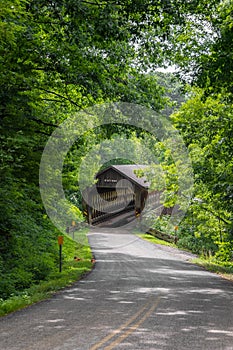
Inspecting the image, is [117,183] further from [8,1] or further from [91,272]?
[8,1]

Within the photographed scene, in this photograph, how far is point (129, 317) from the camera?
962 cm

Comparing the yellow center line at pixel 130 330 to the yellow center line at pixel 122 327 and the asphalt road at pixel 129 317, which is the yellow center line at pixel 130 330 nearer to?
the asphalt road at pixel 129 317

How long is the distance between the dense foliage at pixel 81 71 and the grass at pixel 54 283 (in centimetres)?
68

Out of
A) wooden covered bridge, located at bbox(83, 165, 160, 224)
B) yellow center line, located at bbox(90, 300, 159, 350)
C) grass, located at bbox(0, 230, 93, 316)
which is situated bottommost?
grass, located at bbox(0, 230, 93, 316)

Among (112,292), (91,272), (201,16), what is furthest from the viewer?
(91,272)

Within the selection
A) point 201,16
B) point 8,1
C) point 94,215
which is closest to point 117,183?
point 94,215

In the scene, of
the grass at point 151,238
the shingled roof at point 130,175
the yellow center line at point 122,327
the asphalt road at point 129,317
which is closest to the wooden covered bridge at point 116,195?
the shingled roof at point 130,175

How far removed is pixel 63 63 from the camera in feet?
46.1

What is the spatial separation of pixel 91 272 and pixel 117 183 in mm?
31354

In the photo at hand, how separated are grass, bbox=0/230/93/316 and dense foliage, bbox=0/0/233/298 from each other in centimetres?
68

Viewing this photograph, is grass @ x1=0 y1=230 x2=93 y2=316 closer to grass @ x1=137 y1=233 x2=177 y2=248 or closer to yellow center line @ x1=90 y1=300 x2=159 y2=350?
yellow center line @ x1=90 y1=300 x2=159 y2=350

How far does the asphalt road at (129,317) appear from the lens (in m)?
7.36

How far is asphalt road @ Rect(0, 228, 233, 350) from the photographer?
290 inches

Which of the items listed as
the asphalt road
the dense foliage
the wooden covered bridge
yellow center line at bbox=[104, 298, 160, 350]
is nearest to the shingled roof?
the wooden covered bridge
